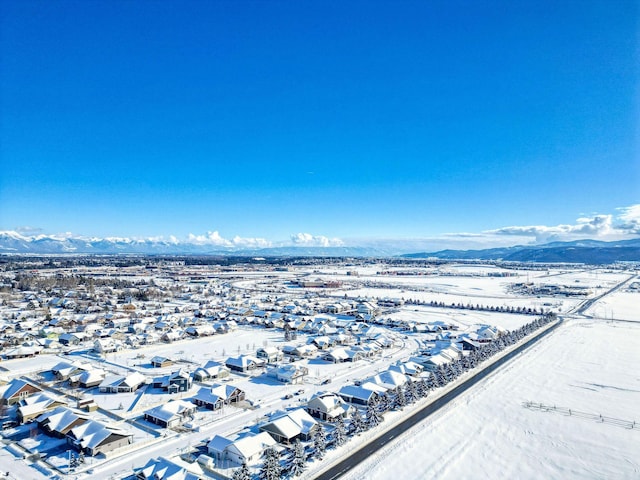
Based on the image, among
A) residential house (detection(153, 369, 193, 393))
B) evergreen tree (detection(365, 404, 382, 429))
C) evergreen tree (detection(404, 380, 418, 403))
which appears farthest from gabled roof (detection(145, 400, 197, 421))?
evergreen tree (detection(404, 380, 418, 403))

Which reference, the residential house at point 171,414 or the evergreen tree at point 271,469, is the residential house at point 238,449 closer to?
the evergreen tree at point 271,469

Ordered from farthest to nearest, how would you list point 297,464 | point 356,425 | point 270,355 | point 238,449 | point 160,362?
point 270,355 < point 160,362 < point 356,425 < point 238,449 < point 297,464

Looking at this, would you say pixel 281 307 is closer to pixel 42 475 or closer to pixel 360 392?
pixel 360 392

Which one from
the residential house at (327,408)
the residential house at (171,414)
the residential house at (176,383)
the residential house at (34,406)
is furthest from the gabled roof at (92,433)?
the residential house at (327,408)

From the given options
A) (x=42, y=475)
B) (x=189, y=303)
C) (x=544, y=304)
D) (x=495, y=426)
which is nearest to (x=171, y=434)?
(x=42, y=475)

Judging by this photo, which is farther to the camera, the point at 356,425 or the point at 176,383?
the point at 176,383

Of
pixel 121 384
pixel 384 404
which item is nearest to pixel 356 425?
pixel 384 404

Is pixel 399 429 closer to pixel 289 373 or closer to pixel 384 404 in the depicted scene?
pixel 384 404
